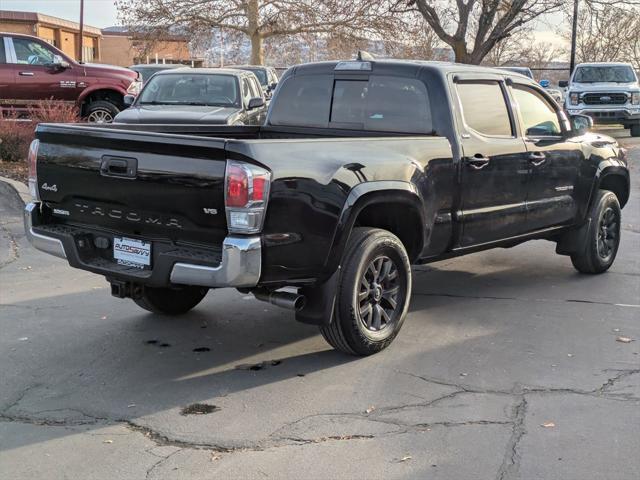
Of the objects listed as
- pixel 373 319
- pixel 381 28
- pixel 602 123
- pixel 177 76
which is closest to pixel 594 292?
pixel 373 319

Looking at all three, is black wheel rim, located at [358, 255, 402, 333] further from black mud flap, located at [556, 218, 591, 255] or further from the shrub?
the shrub

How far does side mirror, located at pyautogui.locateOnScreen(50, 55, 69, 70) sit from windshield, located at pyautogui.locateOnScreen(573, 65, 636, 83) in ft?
51.5

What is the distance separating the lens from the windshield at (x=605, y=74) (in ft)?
78.5

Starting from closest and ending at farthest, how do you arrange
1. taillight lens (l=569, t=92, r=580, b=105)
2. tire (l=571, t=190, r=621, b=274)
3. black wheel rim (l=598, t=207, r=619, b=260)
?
1. tire (l=571, t=190, r=621, b=274)
2. black wheel rim (l=598, t=207, r=619, b=260)
3. taillight lens (l=569, t=92, r=580, b=105)

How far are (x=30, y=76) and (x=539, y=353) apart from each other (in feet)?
41.6

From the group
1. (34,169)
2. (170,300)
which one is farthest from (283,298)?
(34,169)

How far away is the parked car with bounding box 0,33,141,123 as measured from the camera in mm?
15000

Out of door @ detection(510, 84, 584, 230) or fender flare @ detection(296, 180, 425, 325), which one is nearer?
fender flare @ detection(296, 180, 425, 325)

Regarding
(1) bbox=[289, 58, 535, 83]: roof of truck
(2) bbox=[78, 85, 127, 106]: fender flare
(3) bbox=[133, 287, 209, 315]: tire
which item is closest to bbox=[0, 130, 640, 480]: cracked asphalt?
(3) bbox=[133, 287, 209, 315]: tire

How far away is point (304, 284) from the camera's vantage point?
4.71 meters

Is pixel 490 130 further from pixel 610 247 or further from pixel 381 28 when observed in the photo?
pixel 381 28

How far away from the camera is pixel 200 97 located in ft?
41.7

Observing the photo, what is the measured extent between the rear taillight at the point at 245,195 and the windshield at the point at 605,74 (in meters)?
21.9

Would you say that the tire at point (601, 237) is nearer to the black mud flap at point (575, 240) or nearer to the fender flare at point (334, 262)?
the black mud flap at point (575, 240)
